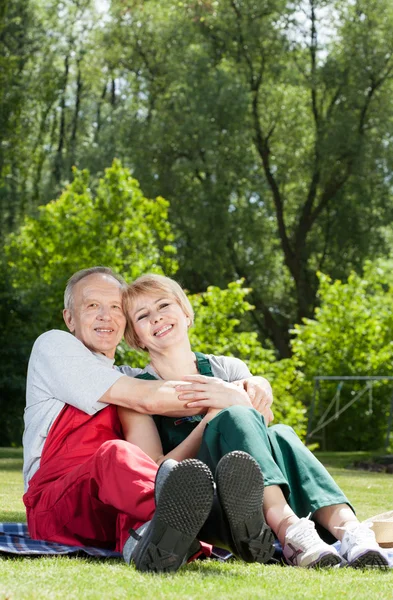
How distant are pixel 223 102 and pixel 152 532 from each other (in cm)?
2331

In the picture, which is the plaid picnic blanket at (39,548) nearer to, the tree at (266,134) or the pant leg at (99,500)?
the pant leg at (99,500)

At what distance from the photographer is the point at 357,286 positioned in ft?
73.5

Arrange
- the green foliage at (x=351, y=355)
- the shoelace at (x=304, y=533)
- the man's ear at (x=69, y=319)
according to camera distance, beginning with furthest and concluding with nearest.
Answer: the green foliage at (x=351, y=355) → the man's ear at (x=69, y=319) → the shoelace at (x=304, y=533)

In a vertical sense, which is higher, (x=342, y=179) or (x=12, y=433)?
(x=342, y=179)

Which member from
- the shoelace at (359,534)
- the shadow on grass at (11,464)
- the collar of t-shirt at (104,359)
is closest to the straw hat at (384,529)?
the shoelace at (359,534)

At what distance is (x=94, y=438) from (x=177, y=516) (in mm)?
874

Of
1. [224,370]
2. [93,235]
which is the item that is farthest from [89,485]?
[93,235]

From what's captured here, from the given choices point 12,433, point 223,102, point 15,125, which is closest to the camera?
point 12,433

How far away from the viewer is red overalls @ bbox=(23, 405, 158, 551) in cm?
344

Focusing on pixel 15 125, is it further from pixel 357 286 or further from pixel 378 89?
pixel 378 89

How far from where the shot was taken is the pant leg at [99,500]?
11.2 feet

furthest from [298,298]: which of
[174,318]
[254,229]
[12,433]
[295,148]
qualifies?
[174,318]

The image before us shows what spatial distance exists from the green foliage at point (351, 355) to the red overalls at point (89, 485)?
16494 millimetres

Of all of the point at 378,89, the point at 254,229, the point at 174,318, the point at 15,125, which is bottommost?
the point at 174,318
